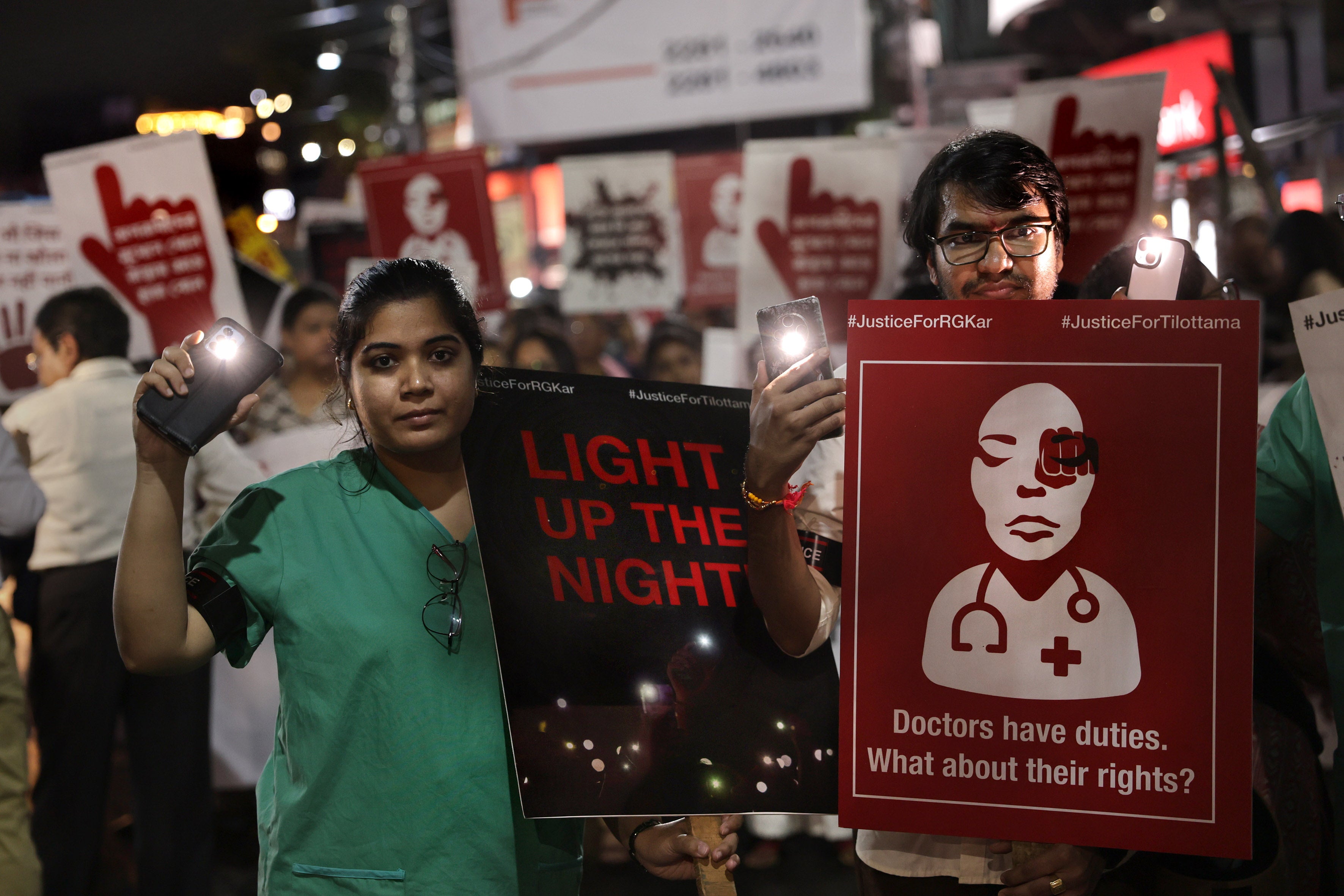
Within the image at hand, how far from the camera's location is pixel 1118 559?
1.33 meters

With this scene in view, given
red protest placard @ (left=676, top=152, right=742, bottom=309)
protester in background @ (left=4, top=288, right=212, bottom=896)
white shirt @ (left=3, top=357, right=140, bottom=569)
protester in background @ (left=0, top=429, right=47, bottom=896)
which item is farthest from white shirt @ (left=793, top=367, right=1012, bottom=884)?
red protest placard @ (left=676, top=152, right=742, bottom=309)

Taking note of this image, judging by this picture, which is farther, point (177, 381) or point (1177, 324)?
point (177, 381)

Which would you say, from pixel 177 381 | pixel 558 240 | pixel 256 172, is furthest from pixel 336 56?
pixel 177 381

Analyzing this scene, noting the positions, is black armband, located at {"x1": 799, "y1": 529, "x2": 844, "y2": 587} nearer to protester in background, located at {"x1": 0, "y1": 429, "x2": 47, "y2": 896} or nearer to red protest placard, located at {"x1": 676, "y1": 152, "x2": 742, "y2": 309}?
protester in background, located at {"x1": 0, "y1": 429, "x2": 47, "y2": 896}

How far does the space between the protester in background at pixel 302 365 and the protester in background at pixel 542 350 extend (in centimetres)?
94

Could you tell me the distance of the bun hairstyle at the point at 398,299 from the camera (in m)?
1.61

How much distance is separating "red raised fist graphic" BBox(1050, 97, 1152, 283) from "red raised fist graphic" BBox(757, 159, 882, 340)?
0.85 m

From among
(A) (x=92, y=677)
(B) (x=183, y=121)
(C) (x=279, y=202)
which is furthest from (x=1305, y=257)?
(C) (x=279, y=202)

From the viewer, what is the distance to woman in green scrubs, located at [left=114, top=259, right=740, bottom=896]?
1.53 meters

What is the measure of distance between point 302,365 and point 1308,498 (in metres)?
3.99

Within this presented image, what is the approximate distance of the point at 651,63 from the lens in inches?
238

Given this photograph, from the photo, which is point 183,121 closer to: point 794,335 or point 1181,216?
point 1181,216

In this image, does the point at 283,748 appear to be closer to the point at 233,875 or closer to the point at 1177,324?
the point at 1177,324

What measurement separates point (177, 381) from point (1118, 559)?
128cm
